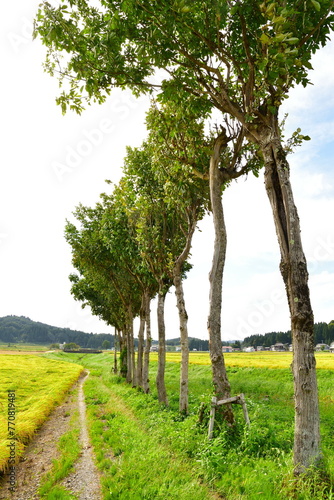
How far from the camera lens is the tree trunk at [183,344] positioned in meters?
14.7

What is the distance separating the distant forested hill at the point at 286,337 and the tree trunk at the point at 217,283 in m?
168

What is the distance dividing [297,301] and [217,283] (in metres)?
4.67

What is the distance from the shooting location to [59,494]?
6840 millimetres

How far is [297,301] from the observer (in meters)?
6.89

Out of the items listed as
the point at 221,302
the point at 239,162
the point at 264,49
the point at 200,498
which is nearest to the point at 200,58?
the point at 264,49

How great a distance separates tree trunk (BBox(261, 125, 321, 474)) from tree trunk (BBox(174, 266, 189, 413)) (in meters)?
8.10

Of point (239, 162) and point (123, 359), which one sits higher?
point (239, 162)

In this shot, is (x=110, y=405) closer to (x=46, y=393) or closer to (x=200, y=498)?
(x=46, y=393)

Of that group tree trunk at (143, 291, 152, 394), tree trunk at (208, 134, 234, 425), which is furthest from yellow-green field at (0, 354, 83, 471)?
tree trunk at (208, 134, 234, 425)

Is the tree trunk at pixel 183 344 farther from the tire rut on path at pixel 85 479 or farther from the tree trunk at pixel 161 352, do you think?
the tire rut on path at pixel 85 479

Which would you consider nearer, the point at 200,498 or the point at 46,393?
the point at 200,498

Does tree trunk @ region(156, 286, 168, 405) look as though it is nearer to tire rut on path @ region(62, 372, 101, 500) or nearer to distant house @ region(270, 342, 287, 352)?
tire rut on path @ region(62, 372, 101, 500)

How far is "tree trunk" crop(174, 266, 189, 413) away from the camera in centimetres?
1465

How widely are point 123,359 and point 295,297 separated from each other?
32.5m
